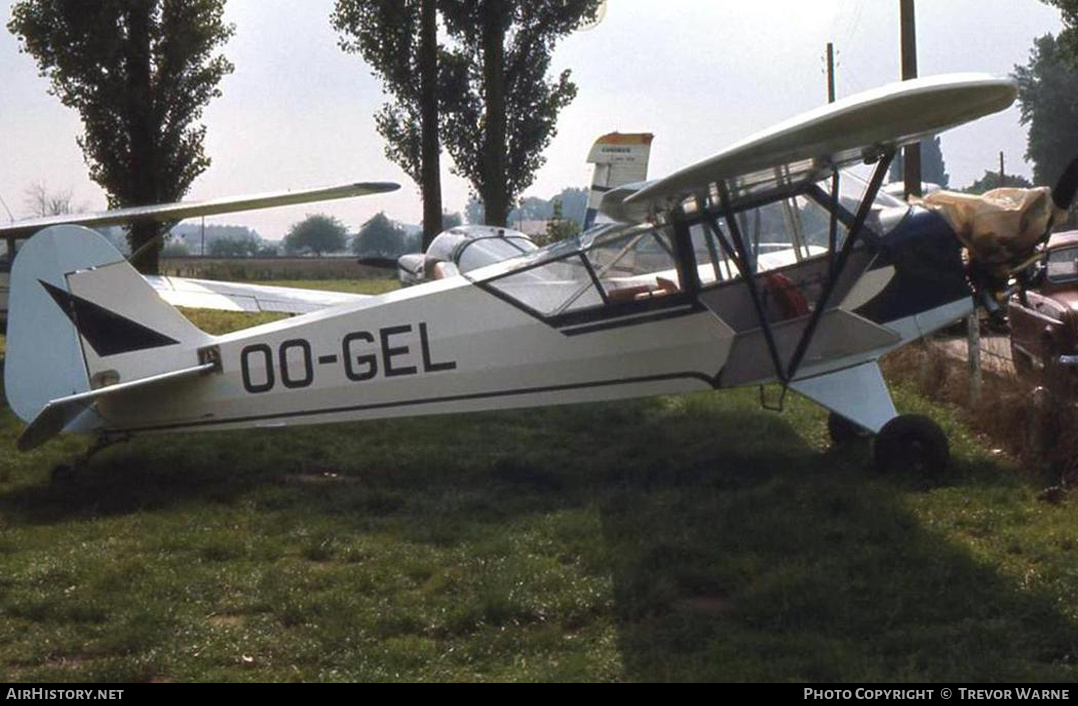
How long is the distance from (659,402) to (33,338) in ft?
17.4

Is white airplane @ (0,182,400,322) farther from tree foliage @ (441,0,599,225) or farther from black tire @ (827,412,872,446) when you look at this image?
tree foliage @ (441,0,599,225)

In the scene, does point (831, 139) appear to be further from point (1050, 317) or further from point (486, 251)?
point (486, 251)

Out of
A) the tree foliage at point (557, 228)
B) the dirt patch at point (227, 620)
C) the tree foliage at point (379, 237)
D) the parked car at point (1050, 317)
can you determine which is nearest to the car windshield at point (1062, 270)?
the parked car at point (1050, 317)

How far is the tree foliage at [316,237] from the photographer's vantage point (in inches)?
4210

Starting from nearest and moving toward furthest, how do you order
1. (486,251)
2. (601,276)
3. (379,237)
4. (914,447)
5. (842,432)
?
(914,447) → (601,276) → (842,432) → (486,251) → (379,237)

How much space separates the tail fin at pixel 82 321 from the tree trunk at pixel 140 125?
15.2 m

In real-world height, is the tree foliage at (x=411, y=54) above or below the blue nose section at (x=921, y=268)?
above

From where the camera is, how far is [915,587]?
17.5 ft

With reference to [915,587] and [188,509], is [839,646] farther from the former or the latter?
[188,509]

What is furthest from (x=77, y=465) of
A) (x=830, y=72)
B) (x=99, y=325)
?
(x=830, y=72)

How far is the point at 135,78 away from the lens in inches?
914

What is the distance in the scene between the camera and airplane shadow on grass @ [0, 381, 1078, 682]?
15.4ft

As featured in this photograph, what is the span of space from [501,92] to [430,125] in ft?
5.22

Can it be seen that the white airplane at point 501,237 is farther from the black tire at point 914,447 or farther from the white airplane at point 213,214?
the black tire at point 914,447
